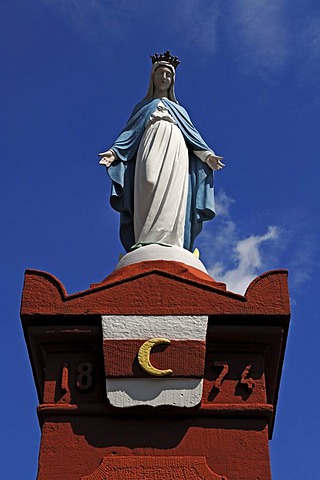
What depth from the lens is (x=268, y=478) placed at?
557 centimetres

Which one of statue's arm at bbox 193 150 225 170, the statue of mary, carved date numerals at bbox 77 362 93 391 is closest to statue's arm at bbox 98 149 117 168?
the statue of mary

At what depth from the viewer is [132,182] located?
8.10 metres

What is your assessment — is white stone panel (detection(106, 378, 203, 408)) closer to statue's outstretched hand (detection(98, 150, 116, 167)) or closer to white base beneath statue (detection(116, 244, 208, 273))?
white base beneath statue (detection(116, 244, 208, 273))

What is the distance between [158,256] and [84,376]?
1347 mm

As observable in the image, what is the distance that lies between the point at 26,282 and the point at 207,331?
140 centimetres

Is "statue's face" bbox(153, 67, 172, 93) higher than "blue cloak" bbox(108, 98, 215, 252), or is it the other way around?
"statue's face" bbox(153, 67, 172, 93)

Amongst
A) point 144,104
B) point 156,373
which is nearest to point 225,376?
point 156,373

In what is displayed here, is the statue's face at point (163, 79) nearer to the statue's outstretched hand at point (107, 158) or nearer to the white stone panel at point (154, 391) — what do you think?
the statue's outstretched hand at point (107, 158)

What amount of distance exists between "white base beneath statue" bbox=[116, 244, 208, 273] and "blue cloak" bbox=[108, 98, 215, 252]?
2.58ft

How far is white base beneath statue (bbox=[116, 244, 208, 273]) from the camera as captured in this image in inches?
273

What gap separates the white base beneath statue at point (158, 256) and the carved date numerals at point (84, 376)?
3.81ft

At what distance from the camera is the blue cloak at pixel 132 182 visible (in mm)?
8000

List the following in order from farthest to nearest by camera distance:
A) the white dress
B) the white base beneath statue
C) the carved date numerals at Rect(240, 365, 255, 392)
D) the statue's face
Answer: the statue's face < the white dress < the white base beneath statue < the carved date numerals at Rect(240, 365, 255, 392)

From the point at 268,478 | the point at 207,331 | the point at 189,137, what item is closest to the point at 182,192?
the point at 189,137
